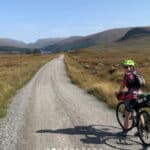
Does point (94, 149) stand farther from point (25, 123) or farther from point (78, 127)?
point (25, 123)

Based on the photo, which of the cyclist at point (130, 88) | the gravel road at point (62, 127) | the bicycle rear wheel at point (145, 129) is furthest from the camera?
the cyclist at point (130, 88)

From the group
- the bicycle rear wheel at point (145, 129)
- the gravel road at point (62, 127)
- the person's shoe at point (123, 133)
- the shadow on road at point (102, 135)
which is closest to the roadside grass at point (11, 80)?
the gravel road at point (62, 127)

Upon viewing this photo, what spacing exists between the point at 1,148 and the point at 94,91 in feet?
41.8

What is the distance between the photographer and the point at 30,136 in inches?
422

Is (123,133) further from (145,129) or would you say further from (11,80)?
(11,80)

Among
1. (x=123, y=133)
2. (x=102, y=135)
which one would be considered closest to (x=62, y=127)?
(x=102, y=135)

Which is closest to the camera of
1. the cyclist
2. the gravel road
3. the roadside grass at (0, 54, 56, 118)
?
the gravel road

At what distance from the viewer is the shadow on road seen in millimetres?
9664

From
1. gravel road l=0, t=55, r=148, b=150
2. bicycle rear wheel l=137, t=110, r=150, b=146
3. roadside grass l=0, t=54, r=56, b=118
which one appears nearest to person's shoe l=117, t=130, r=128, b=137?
gravel road l=0, t=55, r=148, b=150

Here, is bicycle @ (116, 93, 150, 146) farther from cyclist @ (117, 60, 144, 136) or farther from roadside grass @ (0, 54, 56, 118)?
roadside grass @ (0, 54, 56, 118)

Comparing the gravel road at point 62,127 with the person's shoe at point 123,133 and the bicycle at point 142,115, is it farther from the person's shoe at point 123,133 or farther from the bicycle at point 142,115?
the bicycle at point 142,115

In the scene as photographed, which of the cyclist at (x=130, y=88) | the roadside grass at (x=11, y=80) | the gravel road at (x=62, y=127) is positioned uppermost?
the cyclist at (x=130, y=88)

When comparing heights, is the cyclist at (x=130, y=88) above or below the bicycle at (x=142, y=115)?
above

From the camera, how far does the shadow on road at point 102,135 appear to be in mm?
9664
